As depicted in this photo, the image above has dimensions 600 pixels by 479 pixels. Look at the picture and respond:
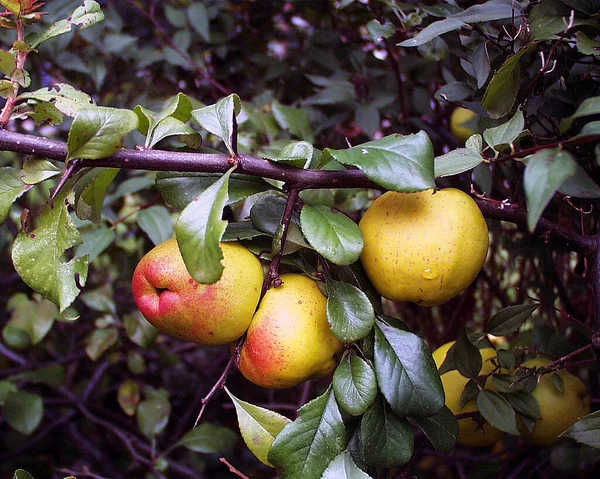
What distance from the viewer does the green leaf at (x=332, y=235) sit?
468 mm

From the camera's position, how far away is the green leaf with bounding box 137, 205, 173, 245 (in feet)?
2.87

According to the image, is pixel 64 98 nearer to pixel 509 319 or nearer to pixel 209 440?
pixel 509 319

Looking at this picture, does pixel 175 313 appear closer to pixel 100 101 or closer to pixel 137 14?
pixel 100 101

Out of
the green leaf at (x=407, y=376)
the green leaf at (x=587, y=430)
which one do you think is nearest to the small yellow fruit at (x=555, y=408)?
the green leaf at (x=587, y=430)

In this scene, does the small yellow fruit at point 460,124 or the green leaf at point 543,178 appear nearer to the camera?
the green leaf at point 543,178

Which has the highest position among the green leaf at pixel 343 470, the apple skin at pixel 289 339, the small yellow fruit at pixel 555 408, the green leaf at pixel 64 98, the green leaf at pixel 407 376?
the green leaf at pixel 64 98

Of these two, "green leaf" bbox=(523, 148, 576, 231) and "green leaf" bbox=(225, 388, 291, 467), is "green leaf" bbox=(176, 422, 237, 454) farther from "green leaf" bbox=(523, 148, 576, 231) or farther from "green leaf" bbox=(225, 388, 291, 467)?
"green leaf" bbox=(523, 148, 576, 231)

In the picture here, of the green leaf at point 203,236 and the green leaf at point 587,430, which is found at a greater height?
the green leaf at point 203,236

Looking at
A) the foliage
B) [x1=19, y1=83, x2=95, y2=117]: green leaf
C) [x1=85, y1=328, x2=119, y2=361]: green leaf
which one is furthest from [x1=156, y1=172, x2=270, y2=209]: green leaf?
[x1=85, y1=328, x2=119, y2=361]: green leaf

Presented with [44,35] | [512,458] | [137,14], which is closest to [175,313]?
[44,35]

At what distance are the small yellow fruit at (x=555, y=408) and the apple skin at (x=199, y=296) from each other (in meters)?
0.40

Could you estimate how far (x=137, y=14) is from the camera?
1.47 metres

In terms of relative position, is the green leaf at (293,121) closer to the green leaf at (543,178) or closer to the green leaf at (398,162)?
the green leaf at (398,162)

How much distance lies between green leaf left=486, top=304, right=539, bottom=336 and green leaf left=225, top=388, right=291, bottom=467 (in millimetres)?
288
